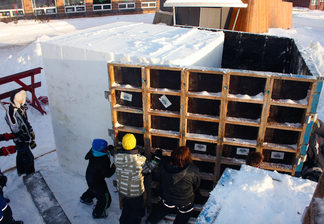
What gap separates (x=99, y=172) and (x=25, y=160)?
2.15 meters

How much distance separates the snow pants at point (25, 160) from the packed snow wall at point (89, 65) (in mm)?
593

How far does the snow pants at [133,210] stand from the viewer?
4074mm

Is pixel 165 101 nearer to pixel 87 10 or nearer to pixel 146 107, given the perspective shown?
pixel 146 107

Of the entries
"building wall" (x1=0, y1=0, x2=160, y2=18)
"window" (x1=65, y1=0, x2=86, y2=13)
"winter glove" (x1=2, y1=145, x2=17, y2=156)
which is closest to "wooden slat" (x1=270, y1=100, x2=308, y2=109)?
"winter glove" (x1=2, y1=145, x2=17, y2=156)

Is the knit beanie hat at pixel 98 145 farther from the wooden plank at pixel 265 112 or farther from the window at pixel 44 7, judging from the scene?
the window at pixel 44 7

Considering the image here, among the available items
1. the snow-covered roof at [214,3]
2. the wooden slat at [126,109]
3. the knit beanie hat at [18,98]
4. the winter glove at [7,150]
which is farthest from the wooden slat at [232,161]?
the snow-covered roof at [214,3]

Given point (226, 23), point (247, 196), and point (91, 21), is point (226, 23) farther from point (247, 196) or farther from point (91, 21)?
point (91, 21)

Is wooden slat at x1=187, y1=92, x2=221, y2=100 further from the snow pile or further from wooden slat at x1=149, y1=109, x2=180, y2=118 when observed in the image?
the snow pile

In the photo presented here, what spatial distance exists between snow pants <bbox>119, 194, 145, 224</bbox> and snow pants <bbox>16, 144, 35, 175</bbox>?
8.37 ft

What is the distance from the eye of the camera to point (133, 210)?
4.13m

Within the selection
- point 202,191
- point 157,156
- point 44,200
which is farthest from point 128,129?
point 44,200

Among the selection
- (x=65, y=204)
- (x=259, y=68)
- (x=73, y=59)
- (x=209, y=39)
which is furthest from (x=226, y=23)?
(x=65, y=204)

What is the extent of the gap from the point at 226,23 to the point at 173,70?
8.03m

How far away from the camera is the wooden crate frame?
11.0 feet
